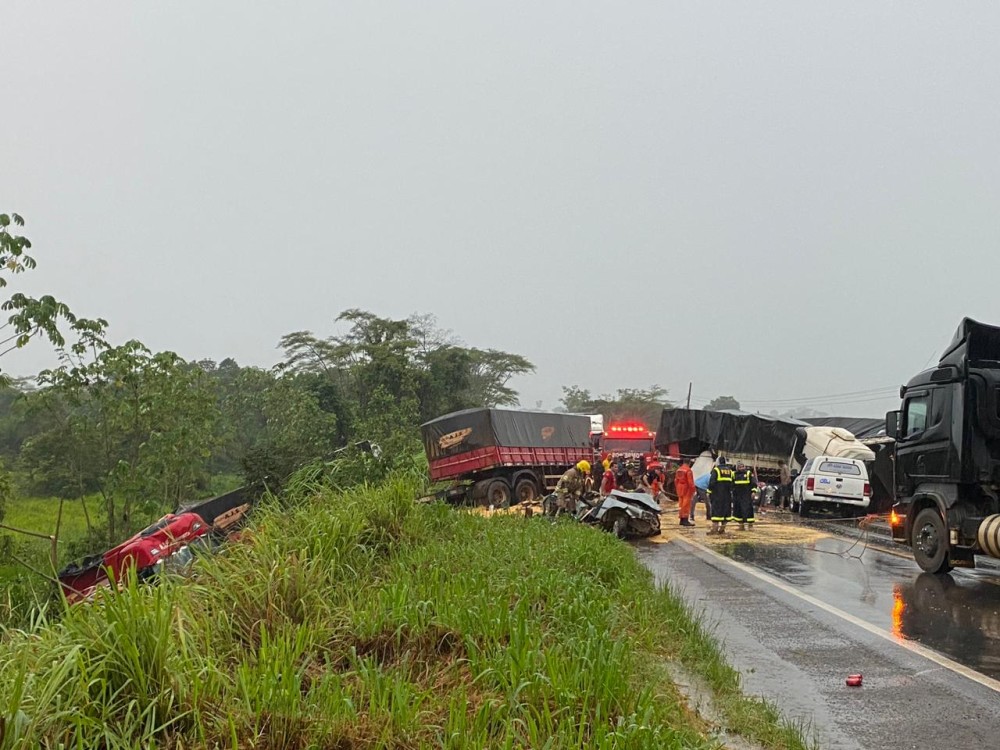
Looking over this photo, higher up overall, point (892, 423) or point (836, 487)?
point (892, 423)

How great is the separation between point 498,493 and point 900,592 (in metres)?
16.2

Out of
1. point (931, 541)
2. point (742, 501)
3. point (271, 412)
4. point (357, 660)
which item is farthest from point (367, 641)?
point (271, 412)

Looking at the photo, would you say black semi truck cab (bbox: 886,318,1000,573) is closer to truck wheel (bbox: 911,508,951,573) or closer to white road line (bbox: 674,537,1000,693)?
truck wheel (bbox: 911,508,951,573)

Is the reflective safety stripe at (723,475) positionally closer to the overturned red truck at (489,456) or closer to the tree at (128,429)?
the overturned red truck at (489,456)

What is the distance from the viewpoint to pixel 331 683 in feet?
14.0

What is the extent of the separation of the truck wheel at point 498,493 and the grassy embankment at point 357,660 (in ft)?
56.6

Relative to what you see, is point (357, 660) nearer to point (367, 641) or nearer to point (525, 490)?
point (367, 641)

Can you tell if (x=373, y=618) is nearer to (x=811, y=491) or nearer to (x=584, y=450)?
(x=811, y=491)

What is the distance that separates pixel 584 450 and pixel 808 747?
1018 inches

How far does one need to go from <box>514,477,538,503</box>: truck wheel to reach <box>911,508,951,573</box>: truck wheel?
50.1ft

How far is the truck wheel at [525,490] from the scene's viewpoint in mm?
26116

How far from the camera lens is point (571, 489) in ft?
60.5

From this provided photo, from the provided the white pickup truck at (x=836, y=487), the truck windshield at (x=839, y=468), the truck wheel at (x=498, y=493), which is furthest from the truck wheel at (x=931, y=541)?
the truck wheel at (x=498, y=493)

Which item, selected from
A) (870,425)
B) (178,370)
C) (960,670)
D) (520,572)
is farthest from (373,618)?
(870,425)
